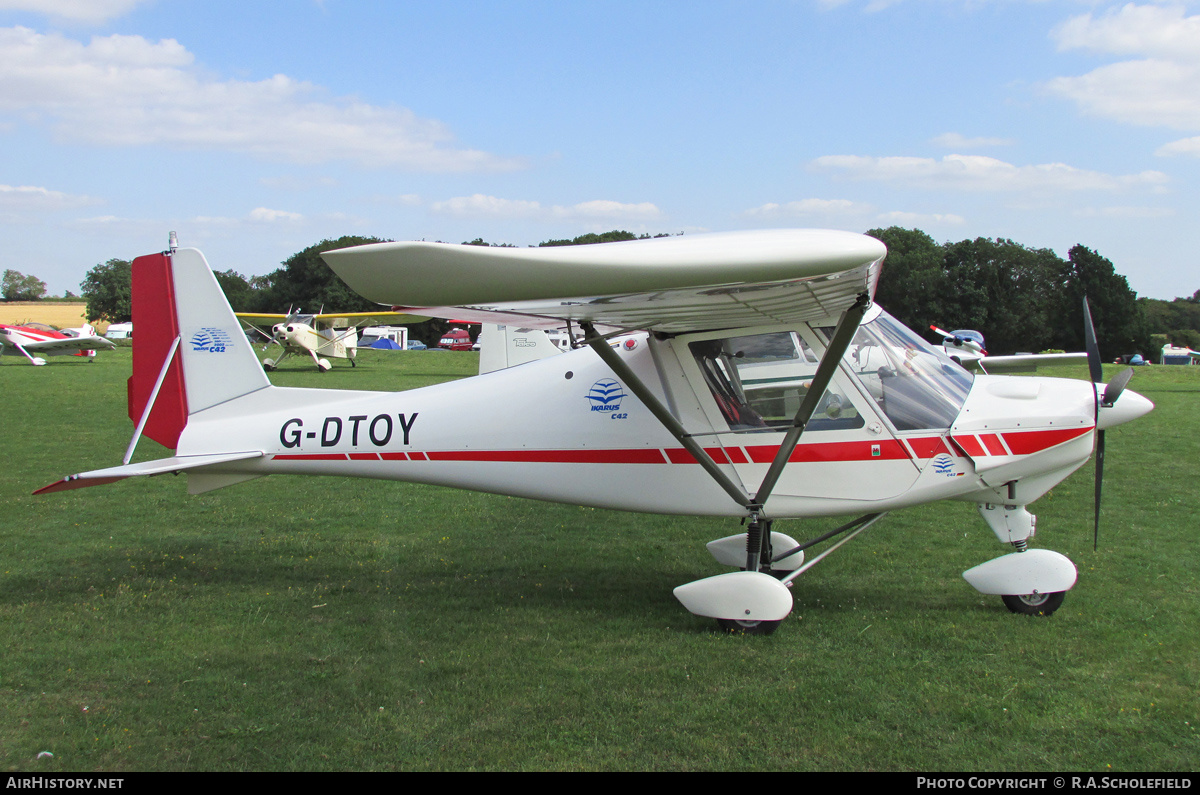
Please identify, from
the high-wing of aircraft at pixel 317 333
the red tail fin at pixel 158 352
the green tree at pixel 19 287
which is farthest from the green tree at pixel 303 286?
the green tree at pixel 19 287

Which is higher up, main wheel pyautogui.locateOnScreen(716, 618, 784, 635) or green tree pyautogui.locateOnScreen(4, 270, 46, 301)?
green tree pyautogui.locateOnScreen(4, 270, 46, 301)

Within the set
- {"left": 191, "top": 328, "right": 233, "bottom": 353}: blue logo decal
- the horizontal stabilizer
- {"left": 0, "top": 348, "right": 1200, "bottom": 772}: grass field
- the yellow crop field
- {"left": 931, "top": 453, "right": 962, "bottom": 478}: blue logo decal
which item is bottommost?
{"left": 0, "top": 348, "right": 1200, "bottom": 772}: grass field

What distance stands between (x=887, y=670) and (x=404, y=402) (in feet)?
12.7

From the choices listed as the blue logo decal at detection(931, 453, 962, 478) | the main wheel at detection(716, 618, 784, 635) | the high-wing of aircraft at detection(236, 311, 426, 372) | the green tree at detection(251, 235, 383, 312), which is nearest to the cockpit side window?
the blue logo decal at detection(931, 453, 962, 478)

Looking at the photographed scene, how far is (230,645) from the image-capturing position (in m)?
5.10

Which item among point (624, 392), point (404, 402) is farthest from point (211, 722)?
point (624, 392)

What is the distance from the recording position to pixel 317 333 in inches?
Answer: 1499

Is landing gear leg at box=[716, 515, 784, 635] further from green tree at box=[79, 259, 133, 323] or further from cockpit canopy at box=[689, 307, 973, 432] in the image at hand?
green tree at box=[79, 259, 133, 323]

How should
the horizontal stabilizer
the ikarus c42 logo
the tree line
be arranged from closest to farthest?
the horizontal stabilizer → the ikarus c42 logo → the tree line

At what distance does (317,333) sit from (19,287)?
14201 centimetres

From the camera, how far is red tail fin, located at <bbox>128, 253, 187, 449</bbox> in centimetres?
661

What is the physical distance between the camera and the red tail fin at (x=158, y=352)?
661cm

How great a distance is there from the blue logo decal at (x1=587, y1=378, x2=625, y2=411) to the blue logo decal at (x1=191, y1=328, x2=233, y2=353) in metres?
3.13
